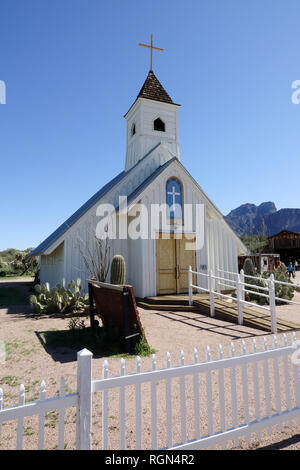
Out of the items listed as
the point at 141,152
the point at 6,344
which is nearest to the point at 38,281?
the point at 141,152

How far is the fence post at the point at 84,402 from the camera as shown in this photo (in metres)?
2.21

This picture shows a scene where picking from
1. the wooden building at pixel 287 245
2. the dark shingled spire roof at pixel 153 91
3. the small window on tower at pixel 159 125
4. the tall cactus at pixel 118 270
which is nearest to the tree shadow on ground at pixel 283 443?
the tall cactus at pixel 118 270

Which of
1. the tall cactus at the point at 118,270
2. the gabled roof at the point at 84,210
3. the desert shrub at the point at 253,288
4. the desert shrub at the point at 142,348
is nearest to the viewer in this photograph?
the desert shrub at the point at 142,348

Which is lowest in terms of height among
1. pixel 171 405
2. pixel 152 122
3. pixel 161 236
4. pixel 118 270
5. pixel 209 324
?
pixel 209 324

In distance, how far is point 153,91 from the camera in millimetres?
15617

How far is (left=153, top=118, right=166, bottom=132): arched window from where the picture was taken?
15393 mm

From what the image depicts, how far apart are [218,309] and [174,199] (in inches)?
210

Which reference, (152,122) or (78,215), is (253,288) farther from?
(152,122)

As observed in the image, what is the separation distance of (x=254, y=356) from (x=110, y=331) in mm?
3926

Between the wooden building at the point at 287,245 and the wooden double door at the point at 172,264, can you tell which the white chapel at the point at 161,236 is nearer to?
the wooden double door at the point at 172,264

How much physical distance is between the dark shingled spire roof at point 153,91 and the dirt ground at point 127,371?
1208cm

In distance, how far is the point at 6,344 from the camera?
622 centimetres

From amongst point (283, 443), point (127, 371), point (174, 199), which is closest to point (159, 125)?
point (174, 199)
